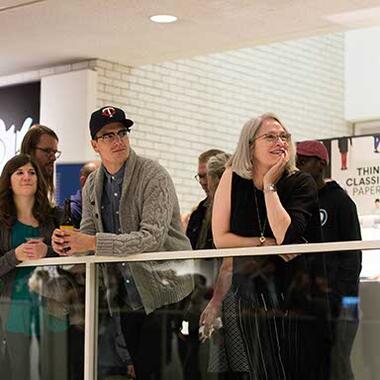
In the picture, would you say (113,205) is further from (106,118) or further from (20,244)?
(20,244)

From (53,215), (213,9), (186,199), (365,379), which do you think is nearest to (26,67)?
(186,199)

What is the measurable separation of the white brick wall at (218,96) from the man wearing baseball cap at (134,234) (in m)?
3.63

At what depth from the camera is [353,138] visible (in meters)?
8.77

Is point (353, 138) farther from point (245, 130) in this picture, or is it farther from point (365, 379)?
point (365, 379)

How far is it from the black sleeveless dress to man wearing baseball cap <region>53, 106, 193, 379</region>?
1.15ft

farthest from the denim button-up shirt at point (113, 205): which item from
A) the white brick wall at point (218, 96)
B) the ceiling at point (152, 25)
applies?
the white brick wall at point (218, 96)

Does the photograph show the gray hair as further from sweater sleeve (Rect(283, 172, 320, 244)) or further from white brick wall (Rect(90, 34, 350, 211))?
white brick wall (Rect(90, 34, 350, 211))

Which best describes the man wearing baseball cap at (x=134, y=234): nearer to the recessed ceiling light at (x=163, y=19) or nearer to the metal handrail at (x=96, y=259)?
the metal handrail at (x=96, y=259)

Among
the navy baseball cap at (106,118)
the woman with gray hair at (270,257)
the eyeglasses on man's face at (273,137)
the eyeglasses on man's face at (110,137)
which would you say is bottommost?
the woman with gray hair at (270,257)

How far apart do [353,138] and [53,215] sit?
3.91 metres

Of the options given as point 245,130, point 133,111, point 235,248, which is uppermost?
point 133,111

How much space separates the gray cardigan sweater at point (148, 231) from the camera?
4.50 metres

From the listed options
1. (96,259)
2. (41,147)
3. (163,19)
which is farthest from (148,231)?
(163,19)

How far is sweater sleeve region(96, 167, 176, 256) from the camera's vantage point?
15.0 feet
